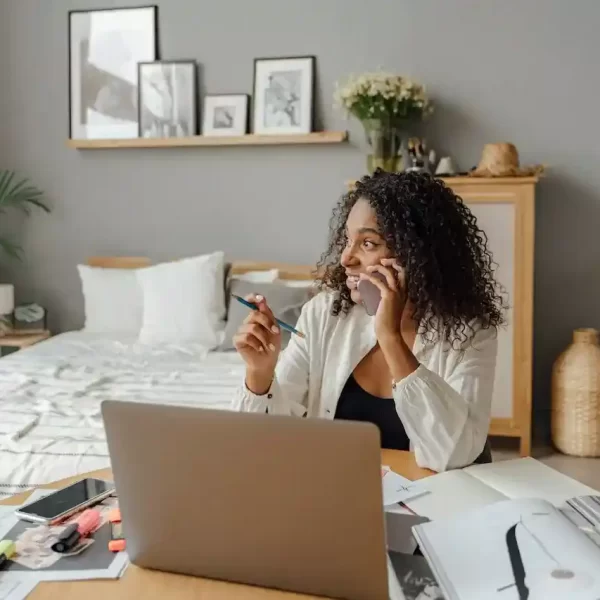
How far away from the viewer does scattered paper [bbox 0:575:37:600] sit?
2.95 ft

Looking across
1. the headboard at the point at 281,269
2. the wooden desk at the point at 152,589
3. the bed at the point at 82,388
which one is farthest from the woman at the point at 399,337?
the headboard at the point at 281,269

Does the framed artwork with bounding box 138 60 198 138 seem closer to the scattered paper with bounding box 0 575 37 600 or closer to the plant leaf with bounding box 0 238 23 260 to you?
the plant leaf with bounding box 0 238 23 260

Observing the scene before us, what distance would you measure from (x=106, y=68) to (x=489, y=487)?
3.31 m

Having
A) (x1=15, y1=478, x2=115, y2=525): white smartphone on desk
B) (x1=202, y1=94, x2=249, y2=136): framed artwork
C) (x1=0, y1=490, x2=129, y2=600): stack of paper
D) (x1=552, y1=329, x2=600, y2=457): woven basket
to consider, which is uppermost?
(x1=202, y1=94, x2=249, y2=136): framed artwork

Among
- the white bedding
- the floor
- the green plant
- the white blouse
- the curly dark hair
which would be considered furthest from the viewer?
the green plant

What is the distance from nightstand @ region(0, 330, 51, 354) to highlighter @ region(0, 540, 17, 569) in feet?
9.05

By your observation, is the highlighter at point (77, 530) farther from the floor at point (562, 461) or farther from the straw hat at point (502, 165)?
the straw hat at point (502, 165)

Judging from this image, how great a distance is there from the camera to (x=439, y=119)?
11.5 ft

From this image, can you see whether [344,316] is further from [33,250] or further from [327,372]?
[33,250]

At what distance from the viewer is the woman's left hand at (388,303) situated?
54.3 inches

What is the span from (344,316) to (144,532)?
0.86 meters

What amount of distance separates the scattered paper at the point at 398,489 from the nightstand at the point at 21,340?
9.10 feet

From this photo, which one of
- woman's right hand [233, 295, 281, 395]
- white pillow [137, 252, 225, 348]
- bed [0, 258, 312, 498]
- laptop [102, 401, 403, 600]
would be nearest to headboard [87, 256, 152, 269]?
bed [0, 258, 312, 498]

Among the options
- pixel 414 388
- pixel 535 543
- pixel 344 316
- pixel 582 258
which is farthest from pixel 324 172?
pixel 535 543
